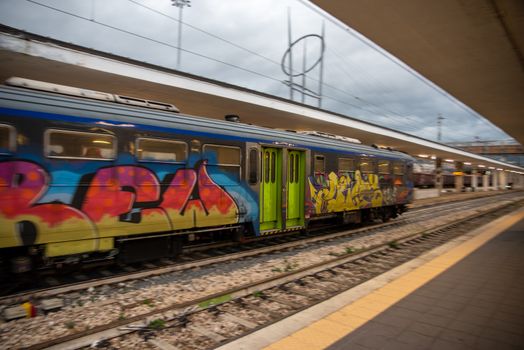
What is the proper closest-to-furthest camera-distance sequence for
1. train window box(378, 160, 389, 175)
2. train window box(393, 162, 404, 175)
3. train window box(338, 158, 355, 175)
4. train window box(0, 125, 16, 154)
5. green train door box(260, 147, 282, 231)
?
train window box(0, 125, 16, 154) → green train door box(260, 147, 282, 231) → train window box(338, 158, 355, 175) → train window box(378, 160, 389, 175) → train window box(393, 162, 404, 175)

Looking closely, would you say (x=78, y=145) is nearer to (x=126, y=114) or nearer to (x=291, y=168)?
(x=126, y=114)

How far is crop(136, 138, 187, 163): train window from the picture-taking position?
22.8 ft

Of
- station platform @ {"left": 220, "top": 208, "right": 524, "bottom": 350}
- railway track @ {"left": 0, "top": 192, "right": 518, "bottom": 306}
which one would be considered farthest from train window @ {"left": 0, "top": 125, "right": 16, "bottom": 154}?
station platform @ {"left": 220, "top": 208, "right": 524, "bottom": 350}

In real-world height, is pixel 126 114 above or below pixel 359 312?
above

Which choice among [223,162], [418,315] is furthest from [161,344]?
[223,162]

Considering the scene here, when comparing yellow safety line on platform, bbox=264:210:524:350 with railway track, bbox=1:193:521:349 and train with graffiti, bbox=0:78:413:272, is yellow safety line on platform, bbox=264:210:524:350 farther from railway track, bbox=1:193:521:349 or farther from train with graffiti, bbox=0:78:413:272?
train with graffiti, bbox=0:78:413:272

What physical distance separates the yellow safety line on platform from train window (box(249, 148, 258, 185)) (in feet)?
14.1

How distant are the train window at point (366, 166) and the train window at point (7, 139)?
11.0m

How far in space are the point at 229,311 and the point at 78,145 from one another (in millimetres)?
3933

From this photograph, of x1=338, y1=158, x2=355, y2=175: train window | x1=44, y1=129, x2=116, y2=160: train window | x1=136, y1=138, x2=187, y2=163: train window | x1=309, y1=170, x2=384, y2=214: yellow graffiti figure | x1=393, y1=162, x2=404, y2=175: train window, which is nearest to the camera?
x1=44, y1=129, x2=116, y2=160: train window

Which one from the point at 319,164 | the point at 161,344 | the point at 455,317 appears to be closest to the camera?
the point at 161,344

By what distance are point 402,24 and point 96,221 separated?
7.19 meters

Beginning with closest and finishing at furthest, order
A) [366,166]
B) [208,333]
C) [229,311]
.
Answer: [208,333], [229,311], [366,166]

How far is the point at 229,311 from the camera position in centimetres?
519
